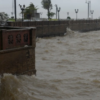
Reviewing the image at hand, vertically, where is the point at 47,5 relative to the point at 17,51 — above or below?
above

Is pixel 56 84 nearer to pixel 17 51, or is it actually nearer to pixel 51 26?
pixel 17 51

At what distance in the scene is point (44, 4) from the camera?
225 ft

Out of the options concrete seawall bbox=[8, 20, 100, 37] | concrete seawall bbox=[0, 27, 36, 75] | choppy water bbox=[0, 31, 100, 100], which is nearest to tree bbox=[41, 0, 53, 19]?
concrete seawall bbox=[8, 20, 100, 37]

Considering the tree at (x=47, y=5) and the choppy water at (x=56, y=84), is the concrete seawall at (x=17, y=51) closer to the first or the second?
the choppy water at (x=56, y=84)

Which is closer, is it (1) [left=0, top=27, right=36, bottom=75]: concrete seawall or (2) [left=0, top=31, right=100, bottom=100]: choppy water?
(2) [left=0, top=31, right=100, bottom=100]: choppy water

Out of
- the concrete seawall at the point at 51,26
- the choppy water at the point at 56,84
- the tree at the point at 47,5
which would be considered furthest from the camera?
the tree at the point at 47,5

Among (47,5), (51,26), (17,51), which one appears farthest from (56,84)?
(47,5)

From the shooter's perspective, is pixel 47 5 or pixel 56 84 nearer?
pixel 56 84

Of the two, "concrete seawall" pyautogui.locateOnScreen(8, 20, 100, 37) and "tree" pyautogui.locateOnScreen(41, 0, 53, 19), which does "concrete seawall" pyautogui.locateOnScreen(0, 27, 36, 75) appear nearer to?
"concrete seawall" pyautogui.locateOnScreen(8, 20, 100, 37)

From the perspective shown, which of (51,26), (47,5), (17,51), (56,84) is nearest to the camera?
(17,51)

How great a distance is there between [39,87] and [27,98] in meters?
1.14

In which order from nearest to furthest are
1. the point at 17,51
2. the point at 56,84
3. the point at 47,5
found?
the point at 17,51, the point at 56,84, the point at 47,5

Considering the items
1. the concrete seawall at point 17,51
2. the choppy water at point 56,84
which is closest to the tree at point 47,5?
the choppy water at point 56,84

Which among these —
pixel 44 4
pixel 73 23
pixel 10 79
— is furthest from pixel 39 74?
pixel 44 4
